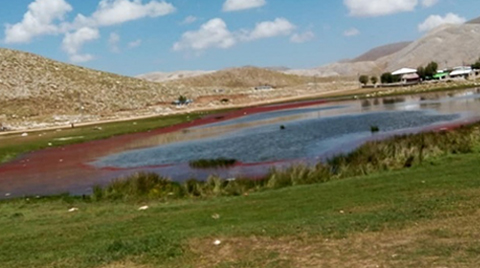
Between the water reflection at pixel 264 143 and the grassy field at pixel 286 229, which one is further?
the water reflection at pixel 264 143

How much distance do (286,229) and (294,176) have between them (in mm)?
A: 9128

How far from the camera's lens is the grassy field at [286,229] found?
32.6 ft

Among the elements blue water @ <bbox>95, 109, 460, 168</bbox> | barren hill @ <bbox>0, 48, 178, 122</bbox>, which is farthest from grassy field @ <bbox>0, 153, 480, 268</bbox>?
barren hill @ <bbox>0, 48, 178, 122</bbox>

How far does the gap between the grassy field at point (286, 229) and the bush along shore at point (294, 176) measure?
192 cm

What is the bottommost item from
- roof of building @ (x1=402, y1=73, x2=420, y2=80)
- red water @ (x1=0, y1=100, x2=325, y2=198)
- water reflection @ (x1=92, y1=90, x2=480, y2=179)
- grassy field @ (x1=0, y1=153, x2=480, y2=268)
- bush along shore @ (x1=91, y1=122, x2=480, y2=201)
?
roof of building @ (x1=402, y1=73, x2=420, y2=80)

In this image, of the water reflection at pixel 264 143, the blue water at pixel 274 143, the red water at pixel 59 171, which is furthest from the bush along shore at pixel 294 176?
the blue water at pixel 274 143

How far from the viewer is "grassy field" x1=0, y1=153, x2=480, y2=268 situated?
9945 millimetres

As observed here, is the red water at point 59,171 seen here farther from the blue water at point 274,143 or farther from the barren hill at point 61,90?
the barren hill at point 61,90

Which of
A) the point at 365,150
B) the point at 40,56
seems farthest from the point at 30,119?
the point at 365,150

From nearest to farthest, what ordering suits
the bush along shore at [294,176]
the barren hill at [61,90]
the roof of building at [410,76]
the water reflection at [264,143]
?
the bush along shore at [294,176], the water reflection at [264,143], the barren hill at [61,90], the roof of building at [410,76]

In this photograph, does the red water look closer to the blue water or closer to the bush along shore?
the blue water

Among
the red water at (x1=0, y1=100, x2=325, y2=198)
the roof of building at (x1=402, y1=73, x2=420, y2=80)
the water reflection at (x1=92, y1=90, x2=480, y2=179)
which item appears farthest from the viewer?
the roof of building at (x1=402, y1=73, x2=420, y2=80)

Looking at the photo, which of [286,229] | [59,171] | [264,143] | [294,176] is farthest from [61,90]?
[286,229]

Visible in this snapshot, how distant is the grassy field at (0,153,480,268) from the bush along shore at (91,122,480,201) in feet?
6.31
